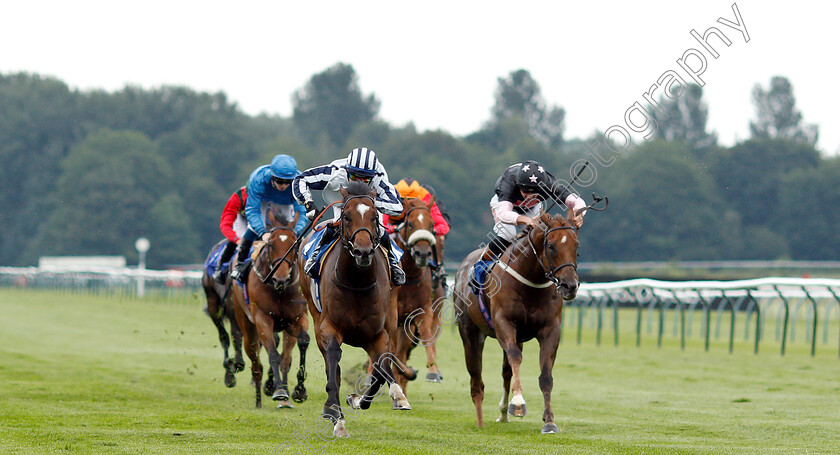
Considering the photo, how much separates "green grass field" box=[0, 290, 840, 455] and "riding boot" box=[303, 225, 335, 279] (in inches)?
48.7

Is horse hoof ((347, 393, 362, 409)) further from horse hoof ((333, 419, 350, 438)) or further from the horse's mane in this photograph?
the horse's mane

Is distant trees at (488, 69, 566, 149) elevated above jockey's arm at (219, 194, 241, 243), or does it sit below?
above

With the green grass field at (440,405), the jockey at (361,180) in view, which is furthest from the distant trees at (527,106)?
the jockey at (361,180)

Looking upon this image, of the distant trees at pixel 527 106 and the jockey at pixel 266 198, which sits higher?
the distant trees at pixel 527 106

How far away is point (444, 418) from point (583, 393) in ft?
11.2

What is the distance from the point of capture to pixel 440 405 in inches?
450

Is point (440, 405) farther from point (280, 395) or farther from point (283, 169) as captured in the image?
point (283, 169)

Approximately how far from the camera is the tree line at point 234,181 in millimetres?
71562

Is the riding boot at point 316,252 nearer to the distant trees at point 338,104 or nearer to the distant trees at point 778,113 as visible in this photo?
the distant trees at point 778,113

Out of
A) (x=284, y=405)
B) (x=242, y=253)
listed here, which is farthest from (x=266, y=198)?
(x=284, y=405)

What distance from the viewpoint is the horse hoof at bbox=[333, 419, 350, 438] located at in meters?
8.29

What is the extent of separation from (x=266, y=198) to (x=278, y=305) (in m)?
1.28

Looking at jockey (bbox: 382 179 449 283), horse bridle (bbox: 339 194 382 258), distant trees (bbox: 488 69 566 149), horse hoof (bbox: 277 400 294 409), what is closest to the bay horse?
horse bridle (bbox: 339 194 382 258)

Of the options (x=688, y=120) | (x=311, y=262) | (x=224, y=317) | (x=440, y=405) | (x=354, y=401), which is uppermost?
(x=688, y=120)
